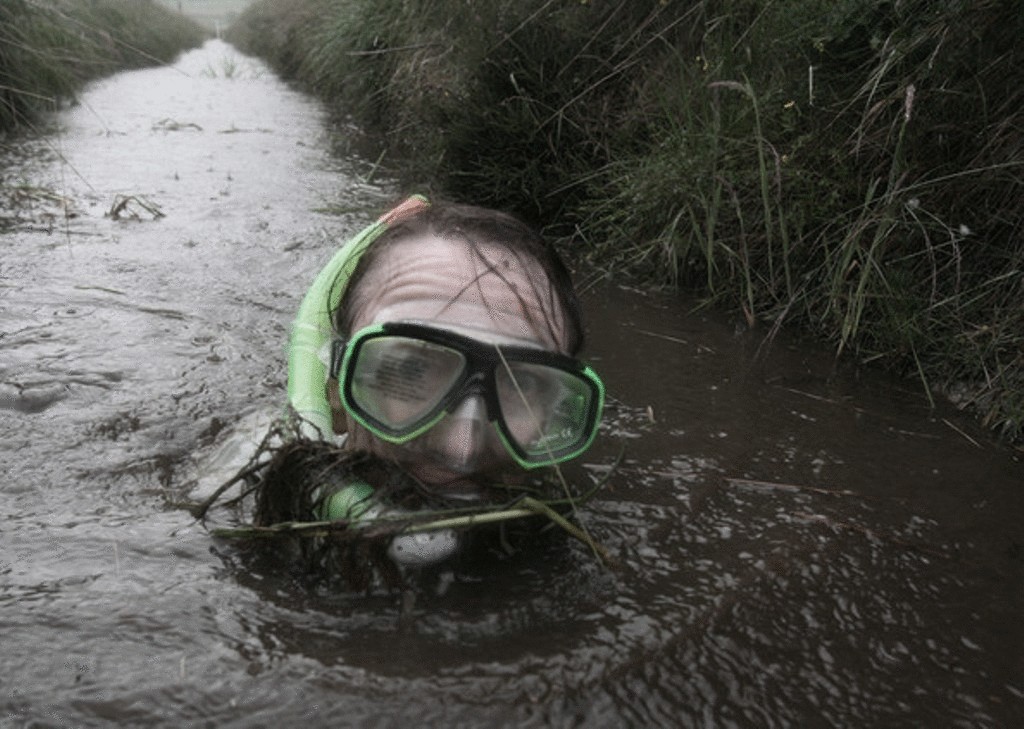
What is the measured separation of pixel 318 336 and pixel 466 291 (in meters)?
0.75

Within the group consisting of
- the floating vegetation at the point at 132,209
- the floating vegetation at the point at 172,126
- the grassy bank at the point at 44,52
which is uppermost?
the grassy bank at the point at 44,52

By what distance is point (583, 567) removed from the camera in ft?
6.48

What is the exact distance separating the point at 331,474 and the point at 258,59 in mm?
23517

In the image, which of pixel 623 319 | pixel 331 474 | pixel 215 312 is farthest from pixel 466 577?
pixel 215 312

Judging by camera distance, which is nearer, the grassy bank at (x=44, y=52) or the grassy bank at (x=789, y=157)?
the grassy bank at (x=789, y=157)

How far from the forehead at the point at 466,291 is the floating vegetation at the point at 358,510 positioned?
1.10 ft

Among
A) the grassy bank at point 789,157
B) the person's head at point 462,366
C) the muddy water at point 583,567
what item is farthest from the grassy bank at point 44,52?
the person's head at point 462,366

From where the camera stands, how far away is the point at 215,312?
3963mm

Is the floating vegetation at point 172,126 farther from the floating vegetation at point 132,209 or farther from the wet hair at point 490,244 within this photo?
the wet hair at point 490,244

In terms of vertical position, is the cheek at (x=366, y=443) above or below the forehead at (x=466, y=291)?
below

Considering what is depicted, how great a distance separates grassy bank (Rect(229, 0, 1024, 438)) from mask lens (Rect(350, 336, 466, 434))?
1801mm

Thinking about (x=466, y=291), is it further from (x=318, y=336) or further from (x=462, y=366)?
(x=318, y=336)

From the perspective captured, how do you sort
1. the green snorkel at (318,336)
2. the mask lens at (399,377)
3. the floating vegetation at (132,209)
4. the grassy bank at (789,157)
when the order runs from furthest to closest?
the floating vegetation at (132,209) → the grassy bank at (789,157) → the green snorkel at (318,336) → the mask lens at (399,377)

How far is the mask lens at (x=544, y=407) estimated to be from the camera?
1.90 meters
